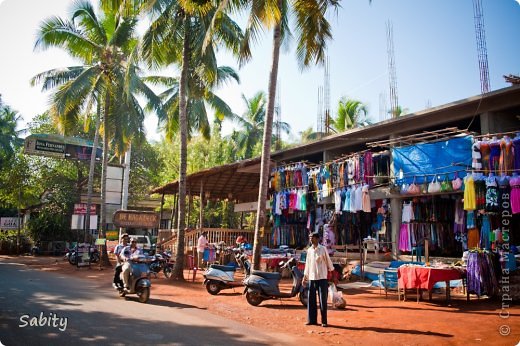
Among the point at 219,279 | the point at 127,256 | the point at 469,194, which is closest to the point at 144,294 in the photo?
the point at 127,256

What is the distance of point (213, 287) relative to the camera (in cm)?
1144

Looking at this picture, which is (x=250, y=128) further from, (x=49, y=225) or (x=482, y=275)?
(x=482, y=275)

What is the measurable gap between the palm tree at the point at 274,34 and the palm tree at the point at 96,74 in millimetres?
8990

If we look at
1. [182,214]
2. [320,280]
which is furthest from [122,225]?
[320,280]

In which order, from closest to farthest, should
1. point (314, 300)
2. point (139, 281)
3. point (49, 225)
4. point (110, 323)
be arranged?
point (110, 323)
point (314, 300)
point (139, 281)
point (49, 225)

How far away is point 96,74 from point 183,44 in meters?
7.40

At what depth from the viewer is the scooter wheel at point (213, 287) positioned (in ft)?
37.3

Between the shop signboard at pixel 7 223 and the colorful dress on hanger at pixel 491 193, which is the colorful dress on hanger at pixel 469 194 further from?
the shop signboard at pixel 7 223

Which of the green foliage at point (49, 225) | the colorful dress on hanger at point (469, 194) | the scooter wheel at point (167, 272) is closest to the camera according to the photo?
the colorful dress on hanger at point (469, 194)

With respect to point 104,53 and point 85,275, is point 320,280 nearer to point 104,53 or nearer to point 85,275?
point 85,275

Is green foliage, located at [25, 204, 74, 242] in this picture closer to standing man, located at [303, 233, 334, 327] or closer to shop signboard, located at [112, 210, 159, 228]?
shop signboard, located at [112, 210, 159, 228]

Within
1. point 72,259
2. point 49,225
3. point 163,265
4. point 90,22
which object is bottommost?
point 72,259

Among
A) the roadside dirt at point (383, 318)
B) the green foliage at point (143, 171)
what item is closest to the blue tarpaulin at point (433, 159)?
the roadside dirt at point (383, 318)

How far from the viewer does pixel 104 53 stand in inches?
787
